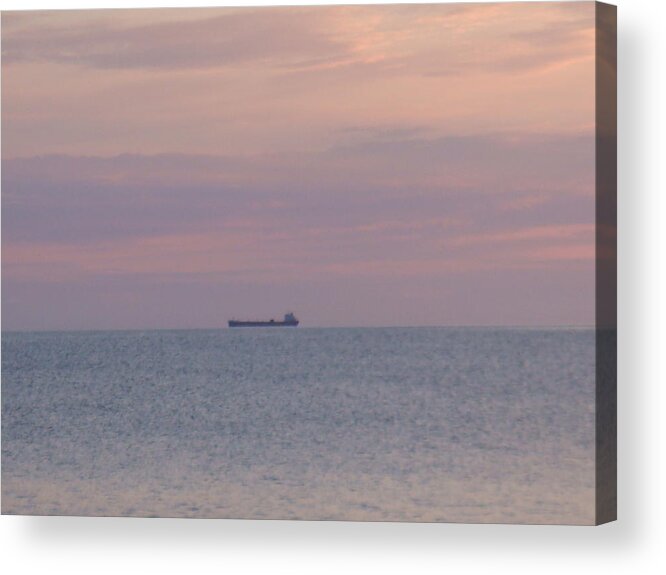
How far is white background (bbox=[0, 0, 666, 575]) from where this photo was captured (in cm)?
→ 1027

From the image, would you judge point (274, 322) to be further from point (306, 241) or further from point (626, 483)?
point (626, 483)

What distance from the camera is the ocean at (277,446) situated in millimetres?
10453

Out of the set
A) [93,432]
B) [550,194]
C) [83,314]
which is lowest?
[93,432]

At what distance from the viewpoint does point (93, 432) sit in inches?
432

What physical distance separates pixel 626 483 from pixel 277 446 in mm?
2329

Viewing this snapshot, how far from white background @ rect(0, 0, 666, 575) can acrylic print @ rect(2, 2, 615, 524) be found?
11cm

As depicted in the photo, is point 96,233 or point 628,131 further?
point 96,233

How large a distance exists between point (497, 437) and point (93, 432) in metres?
2.68

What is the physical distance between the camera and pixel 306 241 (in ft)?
36.6

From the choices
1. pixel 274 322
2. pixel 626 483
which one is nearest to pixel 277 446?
pixel 274 322

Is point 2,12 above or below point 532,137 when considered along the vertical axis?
above

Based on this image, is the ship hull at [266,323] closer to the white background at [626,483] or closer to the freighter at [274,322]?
the freighter at [274,322]

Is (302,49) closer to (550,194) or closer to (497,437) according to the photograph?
(550,194)

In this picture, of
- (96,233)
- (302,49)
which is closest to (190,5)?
(302,49)
